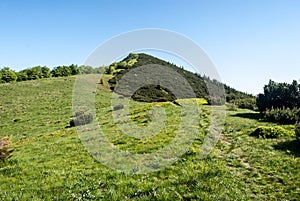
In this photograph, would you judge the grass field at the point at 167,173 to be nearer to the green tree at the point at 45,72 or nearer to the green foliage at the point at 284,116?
the green foliage at the point at 284,116

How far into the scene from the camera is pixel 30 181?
13562 mm

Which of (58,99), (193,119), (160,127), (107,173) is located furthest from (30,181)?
(58,99)

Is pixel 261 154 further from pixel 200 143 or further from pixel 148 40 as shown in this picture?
pixel 148 40

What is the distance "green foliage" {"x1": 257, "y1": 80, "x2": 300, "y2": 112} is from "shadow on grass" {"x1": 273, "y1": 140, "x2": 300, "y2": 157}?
57.3ft

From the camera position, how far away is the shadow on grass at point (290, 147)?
16.3 metres

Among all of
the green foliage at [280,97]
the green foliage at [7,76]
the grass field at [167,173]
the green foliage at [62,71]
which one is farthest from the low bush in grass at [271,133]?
the green foliage at [62,71]

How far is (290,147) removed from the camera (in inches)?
685

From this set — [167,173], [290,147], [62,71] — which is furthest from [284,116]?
[62,71]

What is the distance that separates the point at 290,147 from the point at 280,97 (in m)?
19.8

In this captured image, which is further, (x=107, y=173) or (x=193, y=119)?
(x=193, y=119)

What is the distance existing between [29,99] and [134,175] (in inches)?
2232

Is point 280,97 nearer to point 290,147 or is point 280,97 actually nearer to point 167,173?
point 290,147

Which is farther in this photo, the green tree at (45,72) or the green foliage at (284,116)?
the green tree at (45,72)

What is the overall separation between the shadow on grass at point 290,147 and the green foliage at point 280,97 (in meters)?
17.5
